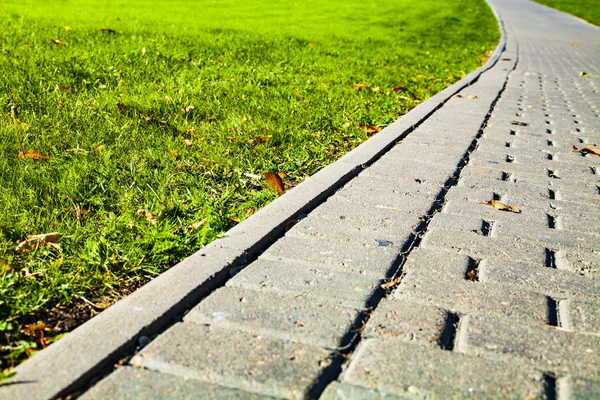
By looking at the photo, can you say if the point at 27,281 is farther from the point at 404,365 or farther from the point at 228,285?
the point at 404,365

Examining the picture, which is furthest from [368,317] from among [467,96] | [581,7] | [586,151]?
[581,7]

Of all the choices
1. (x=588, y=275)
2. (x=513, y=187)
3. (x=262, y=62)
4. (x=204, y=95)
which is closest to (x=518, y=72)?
(x=262, y=62)

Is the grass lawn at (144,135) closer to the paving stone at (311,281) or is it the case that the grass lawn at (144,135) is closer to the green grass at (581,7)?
the paving stone at (311,281)

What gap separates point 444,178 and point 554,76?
7078 mm

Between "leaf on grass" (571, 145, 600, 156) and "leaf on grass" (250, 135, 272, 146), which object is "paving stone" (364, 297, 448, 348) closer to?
"leaf on grass" (250, 135, 272, 146)

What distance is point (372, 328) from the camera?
6.57ft

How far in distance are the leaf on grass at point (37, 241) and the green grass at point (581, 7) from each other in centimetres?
2673

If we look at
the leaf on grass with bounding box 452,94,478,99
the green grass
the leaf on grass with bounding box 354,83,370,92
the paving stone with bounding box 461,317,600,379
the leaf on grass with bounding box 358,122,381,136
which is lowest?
the leaf on grass with bounding box 358,122,381,136

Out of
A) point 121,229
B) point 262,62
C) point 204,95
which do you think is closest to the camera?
point 121,229

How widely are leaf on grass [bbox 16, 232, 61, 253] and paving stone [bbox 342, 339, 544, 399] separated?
1.35 meters

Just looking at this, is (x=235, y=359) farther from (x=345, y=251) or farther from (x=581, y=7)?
(x=581, y=7)

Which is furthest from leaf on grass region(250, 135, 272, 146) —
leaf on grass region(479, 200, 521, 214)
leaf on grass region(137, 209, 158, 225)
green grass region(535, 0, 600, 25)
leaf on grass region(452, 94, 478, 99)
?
green grass region(535, 0, 600, 25)

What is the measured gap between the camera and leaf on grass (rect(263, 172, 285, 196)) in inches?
136

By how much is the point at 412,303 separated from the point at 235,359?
0.69 metres
